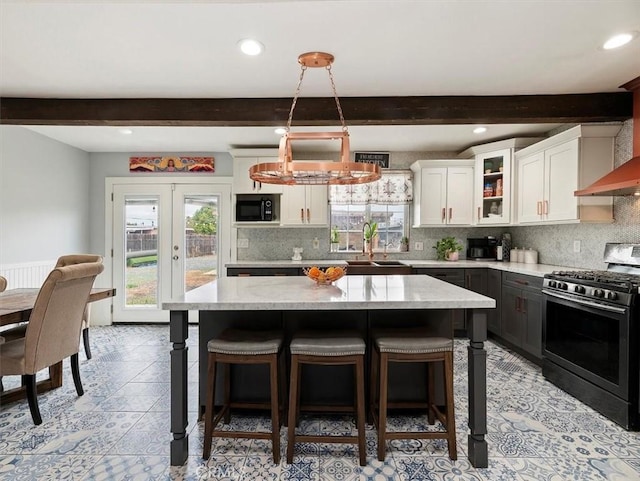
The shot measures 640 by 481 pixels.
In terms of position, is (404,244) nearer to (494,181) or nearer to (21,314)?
(494,181)

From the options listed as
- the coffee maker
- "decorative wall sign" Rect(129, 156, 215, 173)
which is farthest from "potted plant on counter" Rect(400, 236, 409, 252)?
"decorative wall sign" Rect(129, 156, 215, 173)

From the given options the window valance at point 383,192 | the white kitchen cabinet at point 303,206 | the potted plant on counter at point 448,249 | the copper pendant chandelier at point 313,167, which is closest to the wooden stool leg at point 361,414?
the copper pendant chandelier at point 313,167

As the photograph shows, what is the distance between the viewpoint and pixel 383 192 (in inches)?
210

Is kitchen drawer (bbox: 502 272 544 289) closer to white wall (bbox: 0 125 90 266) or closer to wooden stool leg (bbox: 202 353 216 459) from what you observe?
wooden stool leg (bbox: 202 353 216 459)

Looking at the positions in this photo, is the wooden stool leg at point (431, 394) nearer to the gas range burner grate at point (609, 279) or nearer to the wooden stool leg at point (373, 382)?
the wooden stool leg at point (373, 382)

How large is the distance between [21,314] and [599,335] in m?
4.05

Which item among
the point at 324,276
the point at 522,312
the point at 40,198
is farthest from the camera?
the point at 40,198

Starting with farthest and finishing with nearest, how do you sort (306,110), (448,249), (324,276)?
(448,249), (306,110), (324,276)

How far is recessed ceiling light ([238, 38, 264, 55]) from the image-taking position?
237cm

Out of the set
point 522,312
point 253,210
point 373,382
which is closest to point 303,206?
point 253,210

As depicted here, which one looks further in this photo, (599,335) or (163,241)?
(163,241)

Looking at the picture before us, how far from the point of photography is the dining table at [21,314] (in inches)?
97.7

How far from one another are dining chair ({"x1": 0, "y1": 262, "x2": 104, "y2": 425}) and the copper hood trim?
3.98 metres

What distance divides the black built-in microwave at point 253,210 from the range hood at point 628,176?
341 cm
